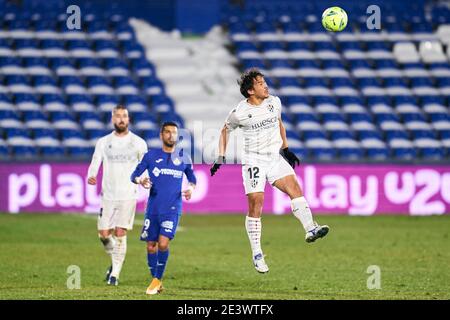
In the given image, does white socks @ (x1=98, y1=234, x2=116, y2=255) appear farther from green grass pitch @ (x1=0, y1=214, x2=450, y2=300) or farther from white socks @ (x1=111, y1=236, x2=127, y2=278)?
green grass pitch @ (x1=0, y1=214, x2=450, y2=300)

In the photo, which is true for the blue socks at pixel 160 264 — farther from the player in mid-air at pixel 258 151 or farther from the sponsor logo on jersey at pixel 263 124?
the sponsor logo on jersey at pixel 263 124

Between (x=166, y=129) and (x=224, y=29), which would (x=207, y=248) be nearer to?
(x=166, y=129)

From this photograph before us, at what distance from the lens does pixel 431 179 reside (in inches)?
966

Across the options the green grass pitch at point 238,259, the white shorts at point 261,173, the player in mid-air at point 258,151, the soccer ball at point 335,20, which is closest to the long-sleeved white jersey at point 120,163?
the green grass pitch at point 238,259

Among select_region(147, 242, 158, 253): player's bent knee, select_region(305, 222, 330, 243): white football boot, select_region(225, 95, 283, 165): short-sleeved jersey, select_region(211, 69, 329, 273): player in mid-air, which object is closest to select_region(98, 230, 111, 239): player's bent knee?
select_region(147, 242, 158, 253): player's bent knee

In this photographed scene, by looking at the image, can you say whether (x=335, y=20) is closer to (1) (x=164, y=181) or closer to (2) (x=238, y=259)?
(1) (x=164, y=181)

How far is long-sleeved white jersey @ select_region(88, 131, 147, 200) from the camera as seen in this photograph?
14.2m

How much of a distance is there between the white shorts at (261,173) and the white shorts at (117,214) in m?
1.85

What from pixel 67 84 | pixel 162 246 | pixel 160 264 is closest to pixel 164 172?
pixel 162 246

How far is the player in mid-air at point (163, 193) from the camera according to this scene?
12.8 meters

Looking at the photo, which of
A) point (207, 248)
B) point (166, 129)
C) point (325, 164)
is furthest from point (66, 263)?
point (325, 164)

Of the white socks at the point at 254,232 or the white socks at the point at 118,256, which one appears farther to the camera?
the white socks at the point at 118,256
